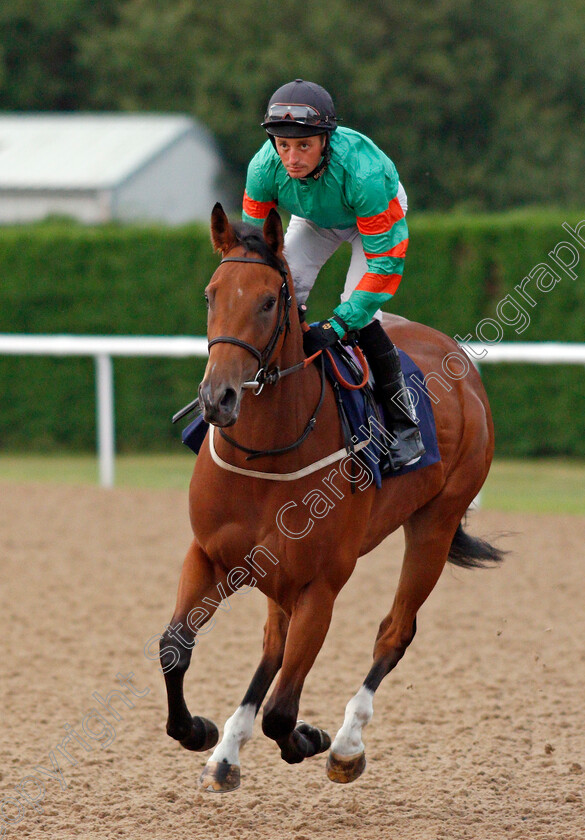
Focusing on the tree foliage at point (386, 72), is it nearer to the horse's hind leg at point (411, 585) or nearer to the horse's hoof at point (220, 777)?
the horse's hind leg at point (411, 585)

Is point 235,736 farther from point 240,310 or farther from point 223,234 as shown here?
point 223,234

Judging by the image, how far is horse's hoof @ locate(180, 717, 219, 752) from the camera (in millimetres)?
3898

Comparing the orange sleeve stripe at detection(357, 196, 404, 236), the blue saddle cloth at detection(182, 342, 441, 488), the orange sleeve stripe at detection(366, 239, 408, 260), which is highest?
the orange sleeve stripe at detection(357, 196, 404, 236)

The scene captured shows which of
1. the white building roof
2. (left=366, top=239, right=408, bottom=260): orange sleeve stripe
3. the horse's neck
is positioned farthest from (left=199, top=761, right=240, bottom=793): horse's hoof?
the white building roof

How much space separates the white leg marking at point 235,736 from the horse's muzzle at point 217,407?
4.52 feet

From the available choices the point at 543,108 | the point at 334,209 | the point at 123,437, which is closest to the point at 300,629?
the point at 334,209

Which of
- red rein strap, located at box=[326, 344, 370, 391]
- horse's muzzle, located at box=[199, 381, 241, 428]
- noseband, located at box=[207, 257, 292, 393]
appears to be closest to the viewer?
horse's muzzle, located at box=[199, 381, 241, 428]

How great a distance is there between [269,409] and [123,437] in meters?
9.11

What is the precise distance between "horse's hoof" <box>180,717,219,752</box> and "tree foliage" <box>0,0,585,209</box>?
887 inches

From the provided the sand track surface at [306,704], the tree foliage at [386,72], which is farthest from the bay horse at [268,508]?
the tree foliage at [386,72]

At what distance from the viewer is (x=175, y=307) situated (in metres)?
12.3

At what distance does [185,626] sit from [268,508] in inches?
20.1

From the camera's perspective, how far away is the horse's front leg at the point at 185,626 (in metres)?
3.76

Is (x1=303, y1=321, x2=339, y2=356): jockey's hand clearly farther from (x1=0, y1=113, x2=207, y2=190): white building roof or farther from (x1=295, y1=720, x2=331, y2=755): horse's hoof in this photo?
(x1=0, y1=113, x2=207, y2=190): white building roof
